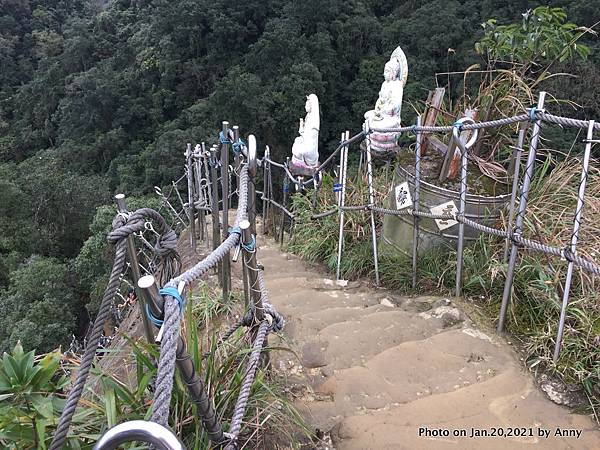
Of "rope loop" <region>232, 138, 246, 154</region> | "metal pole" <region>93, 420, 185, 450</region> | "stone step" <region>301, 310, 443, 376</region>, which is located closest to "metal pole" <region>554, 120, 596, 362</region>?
"stone step" <region>301, 310, 443, 376</region>

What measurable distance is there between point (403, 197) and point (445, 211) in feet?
1.13

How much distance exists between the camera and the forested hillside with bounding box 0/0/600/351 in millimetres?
14367

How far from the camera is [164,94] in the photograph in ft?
77.5

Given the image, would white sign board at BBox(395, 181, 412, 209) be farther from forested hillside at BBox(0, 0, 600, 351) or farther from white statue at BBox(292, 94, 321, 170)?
forested hillside at BBox(0, 0, 600, 351)

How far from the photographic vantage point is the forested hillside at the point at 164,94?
47.1 feet

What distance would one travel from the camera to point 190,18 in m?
22.9

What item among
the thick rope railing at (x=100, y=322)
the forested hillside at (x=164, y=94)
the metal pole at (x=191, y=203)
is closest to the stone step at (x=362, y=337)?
the thick rope railing at (x=100, y=322)

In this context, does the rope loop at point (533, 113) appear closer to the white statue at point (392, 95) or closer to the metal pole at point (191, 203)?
the white statue at point (392, 95)

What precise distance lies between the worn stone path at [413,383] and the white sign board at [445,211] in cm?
53

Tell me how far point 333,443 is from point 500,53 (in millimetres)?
2930

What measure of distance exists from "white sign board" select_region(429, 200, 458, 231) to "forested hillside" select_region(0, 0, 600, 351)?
1081cm

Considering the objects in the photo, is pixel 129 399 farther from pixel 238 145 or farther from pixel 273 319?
pixel 238 145

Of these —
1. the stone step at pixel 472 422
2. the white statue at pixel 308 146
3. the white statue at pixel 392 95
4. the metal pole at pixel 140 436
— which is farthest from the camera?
the white statue at pixel 308 146

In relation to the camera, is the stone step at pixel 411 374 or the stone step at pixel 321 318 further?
the stone step at pixel 321 318
